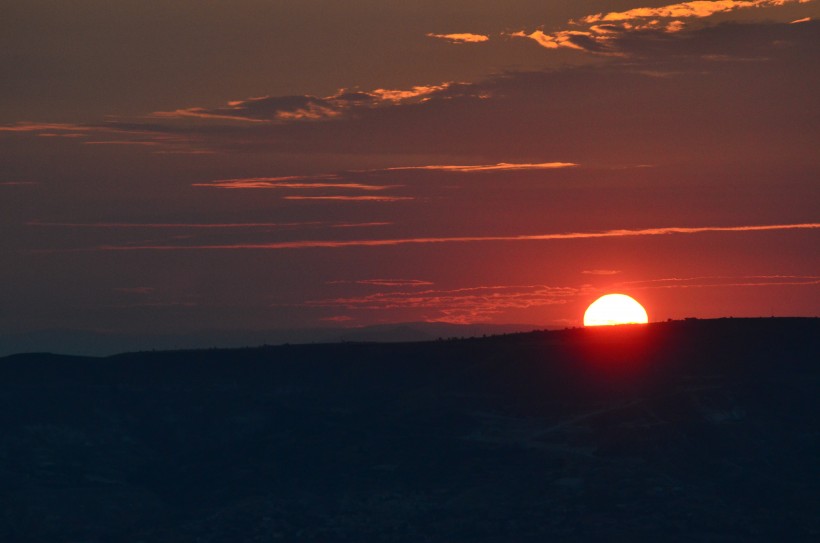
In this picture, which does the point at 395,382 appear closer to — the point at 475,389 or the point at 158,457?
the point at 475,389

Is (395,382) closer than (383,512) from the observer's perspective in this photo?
No

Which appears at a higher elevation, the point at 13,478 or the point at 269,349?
the point at 269,349

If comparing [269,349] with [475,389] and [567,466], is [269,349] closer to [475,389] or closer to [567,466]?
[475,389]

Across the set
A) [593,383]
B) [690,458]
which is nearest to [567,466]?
[690,458]

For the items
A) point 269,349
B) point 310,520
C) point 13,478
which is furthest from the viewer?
point 269,349

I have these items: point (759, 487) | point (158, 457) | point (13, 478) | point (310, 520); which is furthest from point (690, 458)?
point (13, 478)

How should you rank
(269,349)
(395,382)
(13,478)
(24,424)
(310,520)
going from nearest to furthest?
(310,520)
(13,478)
(24,424)
(395,382)
(269,349)
